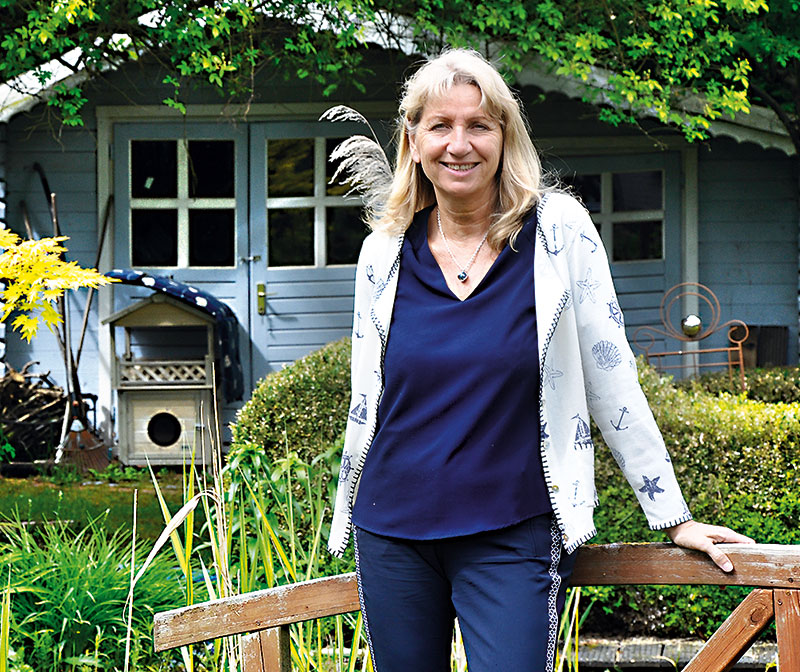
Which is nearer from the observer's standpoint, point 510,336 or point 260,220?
point 510,336

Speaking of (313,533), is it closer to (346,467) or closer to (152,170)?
(346,467)

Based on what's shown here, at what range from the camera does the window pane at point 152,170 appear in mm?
7703

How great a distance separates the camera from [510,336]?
5.82ft

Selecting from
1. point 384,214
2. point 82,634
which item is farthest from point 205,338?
point 384,214

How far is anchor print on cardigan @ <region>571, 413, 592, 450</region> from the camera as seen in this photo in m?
1.79

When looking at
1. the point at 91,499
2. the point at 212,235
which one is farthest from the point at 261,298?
the point at 91,499

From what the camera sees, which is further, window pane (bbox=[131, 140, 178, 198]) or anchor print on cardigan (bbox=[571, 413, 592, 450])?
window pane (bbox=[131, 140, 178, 198])

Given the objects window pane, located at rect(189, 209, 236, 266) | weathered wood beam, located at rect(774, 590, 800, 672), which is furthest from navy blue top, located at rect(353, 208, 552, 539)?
window pane, located at rect(189, 209, 236, 266)

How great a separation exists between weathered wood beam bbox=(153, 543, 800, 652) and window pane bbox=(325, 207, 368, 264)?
5.75 m

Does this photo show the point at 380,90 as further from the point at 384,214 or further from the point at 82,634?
the point at 384,214

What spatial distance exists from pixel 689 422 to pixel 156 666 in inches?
87.6

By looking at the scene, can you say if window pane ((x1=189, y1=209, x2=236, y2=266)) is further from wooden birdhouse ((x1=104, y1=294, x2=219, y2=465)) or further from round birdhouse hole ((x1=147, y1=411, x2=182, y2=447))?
round birdhouse hole ((x1=147, y1=411, x2=182, y2=447))

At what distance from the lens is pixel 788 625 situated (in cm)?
176

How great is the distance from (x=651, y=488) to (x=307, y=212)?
6.12 meters
